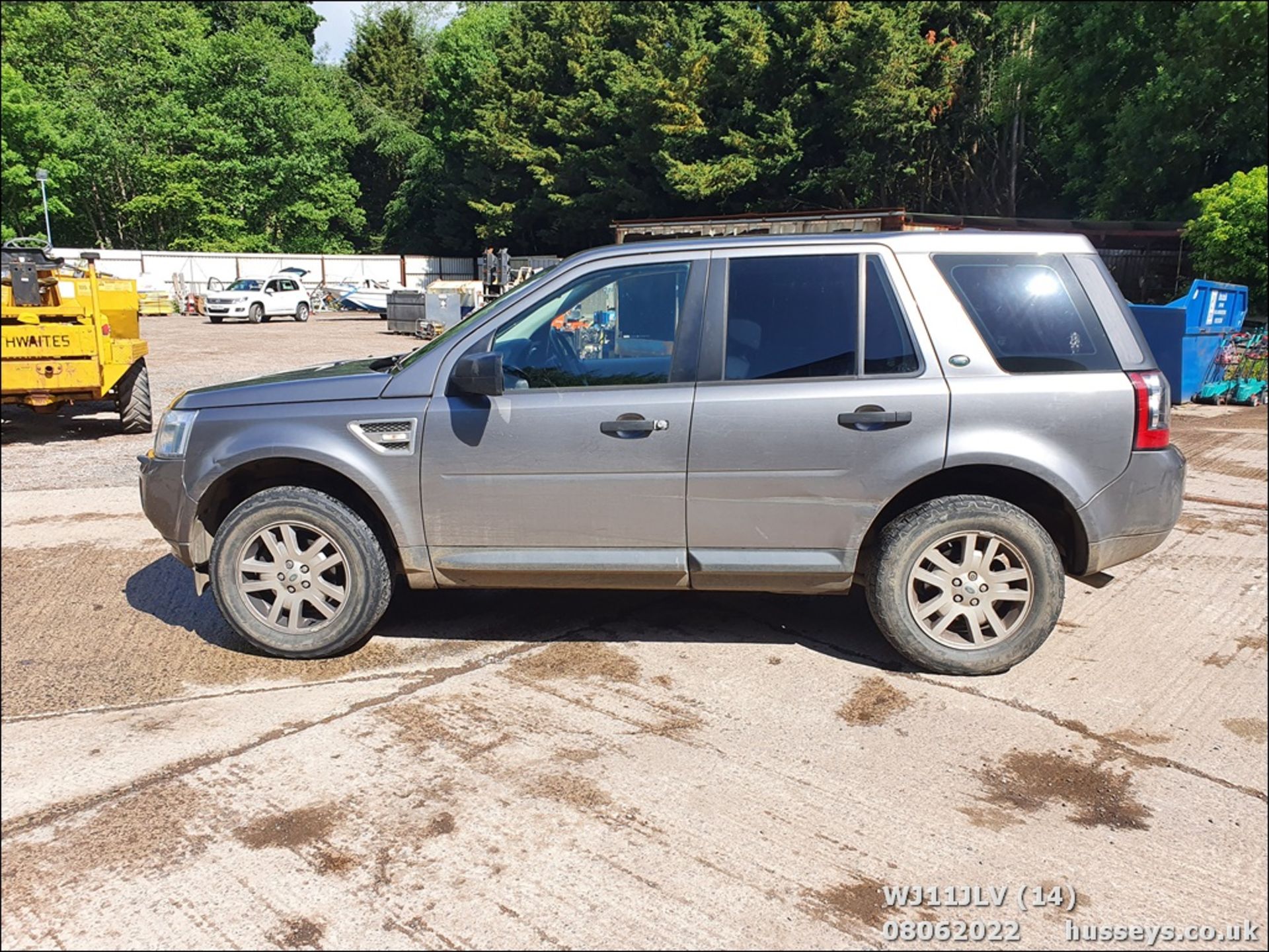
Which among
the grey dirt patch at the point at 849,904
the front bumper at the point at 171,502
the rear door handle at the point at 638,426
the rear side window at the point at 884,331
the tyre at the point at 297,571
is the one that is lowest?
the grey dirt patch at the point at 849,904

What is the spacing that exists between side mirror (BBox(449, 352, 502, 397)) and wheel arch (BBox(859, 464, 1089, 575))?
1795 mm

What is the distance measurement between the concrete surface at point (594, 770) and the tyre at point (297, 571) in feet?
0.59

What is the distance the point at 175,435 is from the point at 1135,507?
4454 millimetres

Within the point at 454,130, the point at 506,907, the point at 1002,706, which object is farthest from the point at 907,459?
the point at 454,130

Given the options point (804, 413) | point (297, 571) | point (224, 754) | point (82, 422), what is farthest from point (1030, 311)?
point (82, 422)

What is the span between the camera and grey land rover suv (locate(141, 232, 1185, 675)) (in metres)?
4.11

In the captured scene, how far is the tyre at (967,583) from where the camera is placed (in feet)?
13.7

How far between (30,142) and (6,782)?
6.78 ft

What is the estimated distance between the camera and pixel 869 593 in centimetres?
430

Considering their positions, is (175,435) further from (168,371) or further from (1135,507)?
(168,371)

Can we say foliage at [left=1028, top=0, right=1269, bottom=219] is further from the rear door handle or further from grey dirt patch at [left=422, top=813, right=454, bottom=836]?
grey dirt patch at [left=422, top=813, right=454, bottom=836]

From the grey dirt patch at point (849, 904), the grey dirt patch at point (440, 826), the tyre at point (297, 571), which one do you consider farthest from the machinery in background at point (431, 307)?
the grey dirt patch at point (849, 904)

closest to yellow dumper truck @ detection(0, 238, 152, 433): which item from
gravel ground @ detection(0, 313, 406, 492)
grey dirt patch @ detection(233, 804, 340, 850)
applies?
gravel ground @ detection(0, 313, 406, 492)

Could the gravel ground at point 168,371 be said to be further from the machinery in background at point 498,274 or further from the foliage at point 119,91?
the machinery in background at point 498,274
